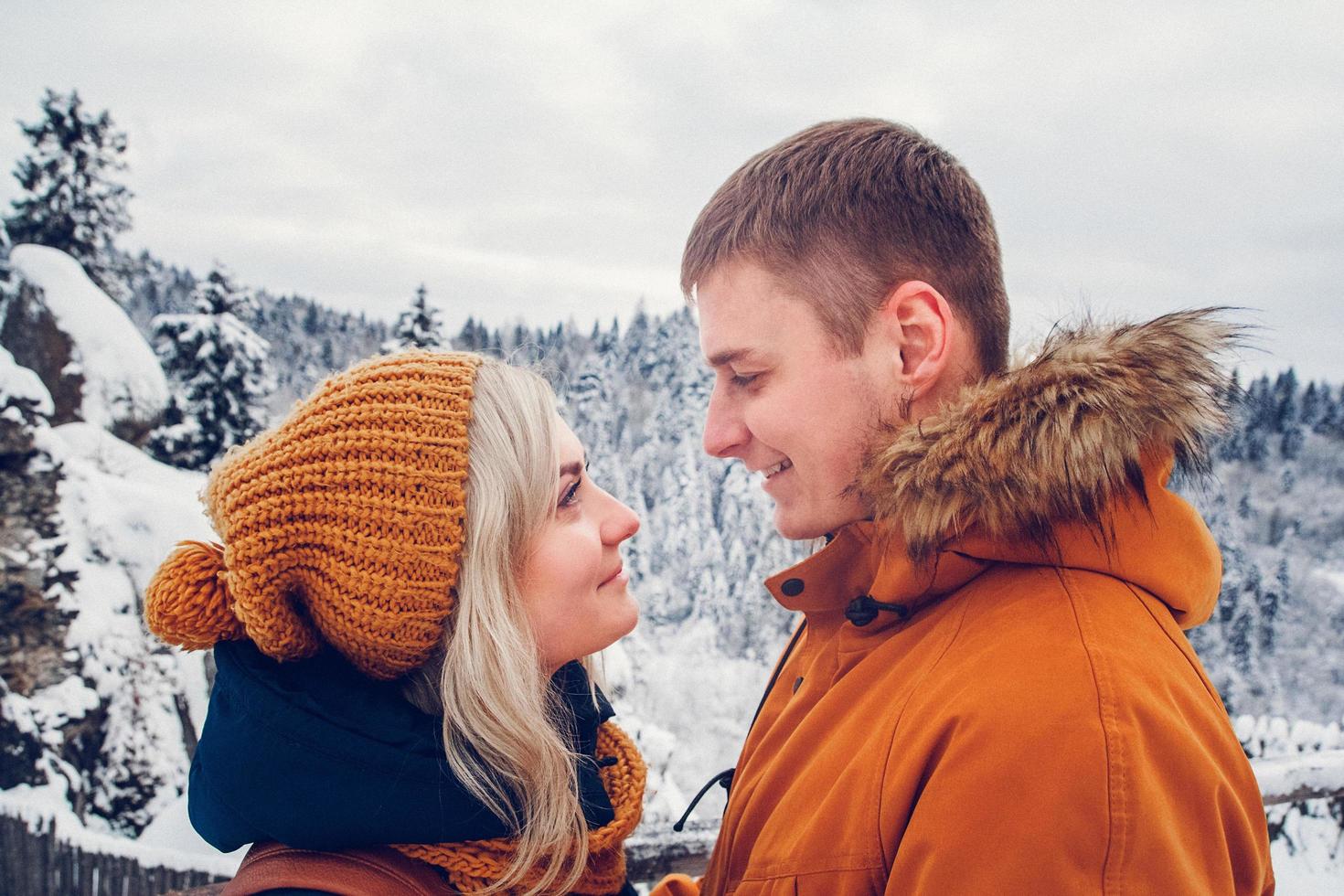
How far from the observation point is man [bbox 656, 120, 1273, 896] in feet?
3.74

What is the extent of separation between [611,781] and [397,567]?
85 cm

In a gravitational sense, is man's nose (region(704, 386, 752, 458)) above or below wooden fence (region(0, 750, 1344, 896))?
above

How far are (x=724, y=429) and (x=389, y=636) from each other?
3.02 feet

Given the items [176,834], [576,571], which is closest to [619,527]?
[576,571]

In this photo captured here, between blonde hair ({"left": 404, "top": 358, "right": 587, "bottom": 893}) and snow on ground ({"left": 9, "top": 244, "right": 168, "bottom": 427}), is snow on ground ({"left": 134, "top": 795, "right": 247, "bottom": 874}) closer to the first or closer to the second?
blonde hair ({"left": 404, "top": 358, "right": 587, "bottom": 893})

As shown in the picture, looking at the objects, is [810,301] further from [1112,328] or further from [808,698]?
[808,698]

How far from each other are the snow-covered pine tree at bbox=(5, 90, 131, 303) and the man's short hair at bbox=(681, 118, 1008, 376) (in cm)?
2058

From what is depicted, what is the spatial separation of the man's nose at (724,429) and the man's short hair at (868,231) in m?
0.33

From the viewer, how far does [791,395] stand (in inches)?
69.2

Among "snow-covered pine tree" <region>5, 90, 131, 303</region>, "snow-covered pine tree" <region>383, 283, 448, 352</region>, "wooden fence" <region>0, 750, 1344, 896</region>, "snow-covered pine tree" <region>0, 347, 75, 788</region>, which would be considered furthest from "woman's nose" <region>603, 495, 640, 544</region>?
"snow-covered pine tree" <region>5, 90, 131, 303</region>

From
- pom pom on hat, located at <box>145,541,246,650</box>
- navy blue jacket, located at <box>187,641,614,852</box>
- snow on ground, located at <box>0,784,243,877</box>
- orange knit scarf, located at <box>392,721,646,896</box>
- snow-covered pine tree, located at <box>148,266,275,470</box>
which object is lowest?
snow on ground, located at <box>0,784,243,877</box>

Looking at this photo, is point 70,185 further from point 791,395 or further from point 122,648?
point 791,395

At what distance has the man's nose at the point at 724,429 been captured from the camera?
75.2 inches

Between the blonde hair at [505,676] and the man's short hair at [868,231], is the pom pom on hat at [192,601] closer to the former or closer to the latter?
the blonde hair at [505,676]
